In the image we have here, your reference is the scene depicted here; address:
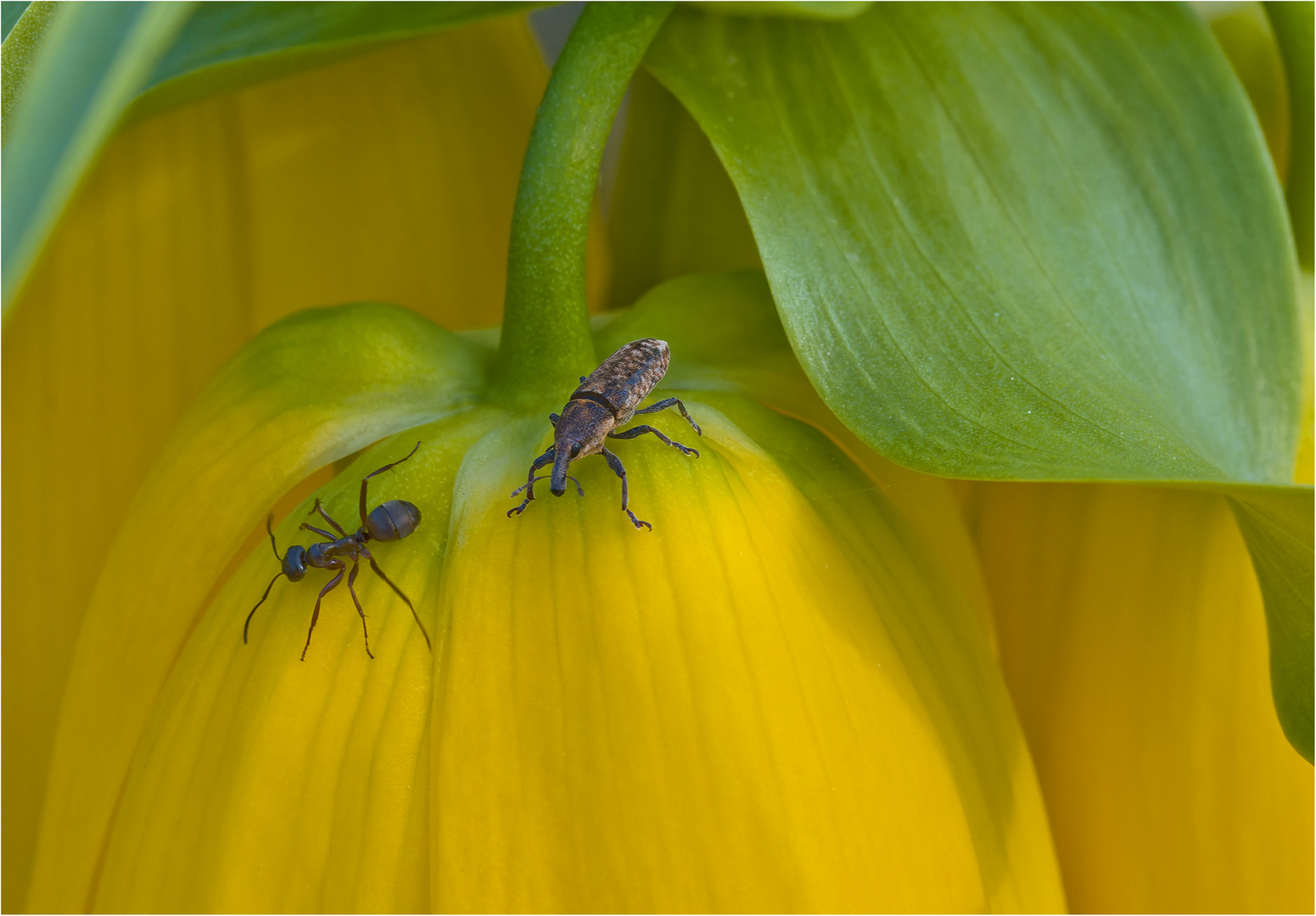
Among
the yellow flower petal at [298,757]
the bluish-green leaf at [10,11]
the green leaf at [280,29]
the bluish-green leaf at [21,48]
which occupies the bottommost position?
the yellow flower petal at [298,757]

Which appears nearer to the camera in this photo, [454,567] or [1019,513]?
[454,567]

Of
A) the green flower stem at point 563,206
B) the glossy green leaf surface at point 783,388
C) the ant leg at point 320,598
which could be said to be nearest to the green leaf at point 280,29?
the green flower stem at point 563,206

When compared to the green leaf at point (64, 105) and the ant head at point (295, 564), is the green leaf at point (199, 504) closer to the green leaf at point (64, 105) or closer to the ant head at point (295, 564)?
the ant head at point (295, 564)

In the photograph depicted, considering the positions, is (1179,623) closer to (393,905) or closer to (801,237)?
(801,237)

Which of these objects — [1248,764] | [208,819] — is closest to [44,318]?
[208,819]

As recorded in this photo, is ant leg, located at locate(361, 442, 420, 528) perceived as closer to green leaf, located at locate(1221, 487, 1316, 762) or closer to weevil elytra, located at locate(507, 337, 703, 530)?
weevil elytra, located at locate(507, 337, 703, 530)
